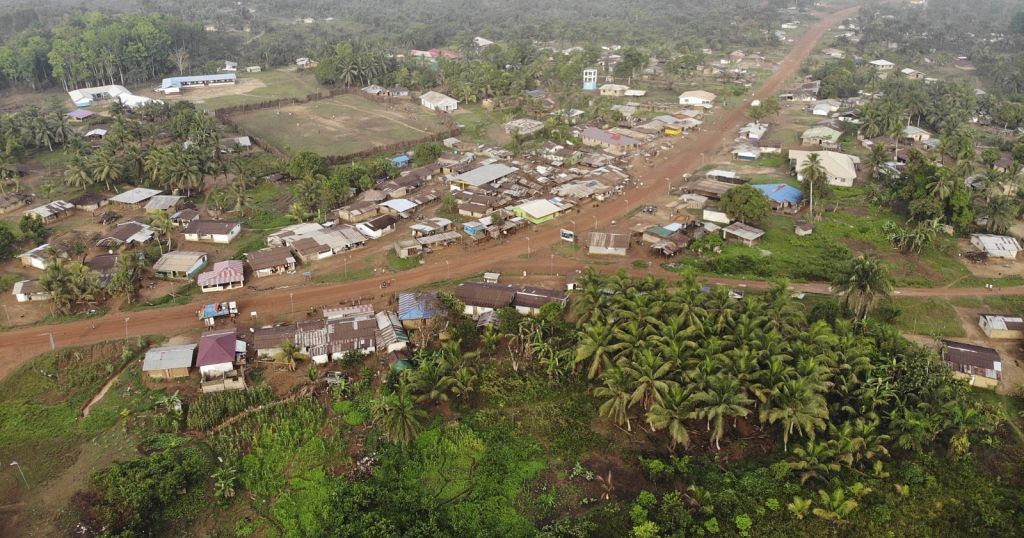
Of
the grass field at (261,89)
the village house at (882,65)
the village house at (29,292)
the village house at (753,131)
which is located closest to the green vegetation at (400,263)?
the village house at (29,292)

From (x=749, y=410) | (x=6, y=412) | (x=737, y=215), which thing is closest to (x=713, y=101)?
(x=737, y=215)

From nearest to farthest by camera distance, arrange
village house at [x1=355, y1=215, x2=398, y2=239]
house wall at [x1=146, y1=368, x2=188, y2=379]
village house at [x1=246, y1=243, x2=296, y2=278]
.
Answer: house wall at [x1=146, y1=368, x2=188, y2=379]
village house at [x1=246, y1=243, x2=296, y2=278]
village house at [x1=355, y1=215, x2=398, y2=239]

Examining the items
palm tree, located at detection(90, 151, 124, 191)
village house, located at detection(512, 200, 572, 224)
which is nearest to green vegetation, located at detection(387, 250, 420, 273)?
village house, located at detection(512, 200, 572, 224)

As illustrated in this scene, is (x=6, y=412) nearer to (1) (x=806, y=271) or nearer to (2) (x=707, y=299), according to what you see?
(2) (x=707, y=299)

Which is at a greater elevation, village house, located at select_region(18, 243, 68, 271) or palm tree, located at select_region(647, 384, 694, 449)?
village house, located at select_region(18, 243, 68, 271)

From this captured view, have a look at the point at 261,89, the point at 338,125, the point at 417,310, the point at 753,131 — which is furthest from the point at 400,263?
the point at 261,89

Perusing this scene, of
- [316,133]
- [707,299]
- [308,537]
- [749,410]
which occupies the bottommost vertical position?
[308,537]

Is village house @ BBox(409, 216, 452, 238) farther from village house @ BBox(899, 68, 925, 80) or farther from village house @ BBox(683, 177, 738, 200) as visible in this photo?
village house @ BBox(899, 68, 925, 80)

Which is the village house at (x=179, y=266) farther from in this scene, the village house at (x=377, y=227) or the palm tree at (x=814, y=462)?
the palm tree at (x=814, y=462)
